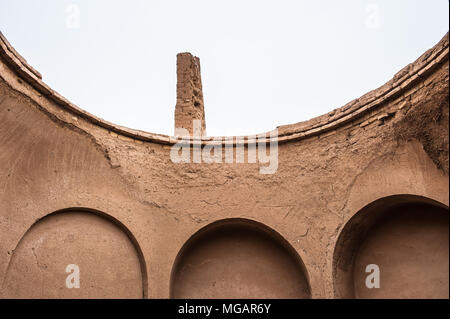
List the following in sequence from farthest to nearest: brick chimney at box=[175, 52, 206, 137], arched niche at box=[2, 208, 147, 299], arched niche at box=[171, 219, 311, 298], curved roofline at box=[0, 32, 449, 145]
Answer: brick chimney at box=[175, 52, 206, 137], arched niche at box=[171, 219, 311, 298], arched niche at box=[2, 208, 147, 299], curved roofline at box=[0, 32, 449, 145]

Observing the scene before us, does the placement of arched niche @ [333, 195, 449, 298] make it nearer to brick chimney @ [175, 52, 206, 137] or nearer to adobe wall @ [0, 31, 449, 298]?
adobe wall @ [0, 31, 449, 298]

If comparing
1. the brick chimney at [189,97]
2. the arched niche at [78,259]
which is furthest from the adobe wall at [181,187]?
the brick chimney at [189,97]

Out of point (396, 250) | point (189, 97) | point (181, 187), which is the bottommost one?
point (396, 250)

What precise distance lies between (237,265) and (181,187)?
1.37 metres

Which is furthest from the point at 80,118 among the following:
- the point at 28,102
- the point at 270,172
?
the point at 270,172

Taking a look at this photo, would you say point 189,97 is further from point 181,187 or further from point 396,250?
point 396,250

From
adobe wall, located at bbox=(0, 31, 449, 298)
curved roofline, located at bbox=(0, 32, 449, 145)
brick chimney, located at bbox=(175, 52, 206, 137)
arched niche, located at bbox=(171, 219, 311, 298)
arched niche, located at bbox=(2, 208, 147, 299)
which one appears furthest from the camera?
brick chimney, located at bbox=(175, 52, 206, 137)

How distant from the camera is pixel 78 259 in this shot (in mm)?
5613

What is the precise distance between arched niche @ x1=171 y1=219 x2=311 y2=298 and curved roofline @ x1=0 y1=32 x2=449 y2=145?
4.40ft

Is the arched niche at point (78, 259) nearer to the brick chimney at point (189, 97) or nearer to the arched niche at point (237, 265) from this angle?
the arched niche at point (237, 265)

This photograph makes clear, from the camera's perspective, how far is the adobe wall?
16.4 feet

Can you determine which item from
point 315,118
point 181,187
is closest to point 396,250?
point 315,118

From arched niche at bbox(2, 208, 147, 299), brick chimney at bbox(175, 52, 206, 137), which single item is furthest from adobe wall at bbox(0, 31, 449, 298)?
brick chimney at bbox(175, 52, 206, 137)
